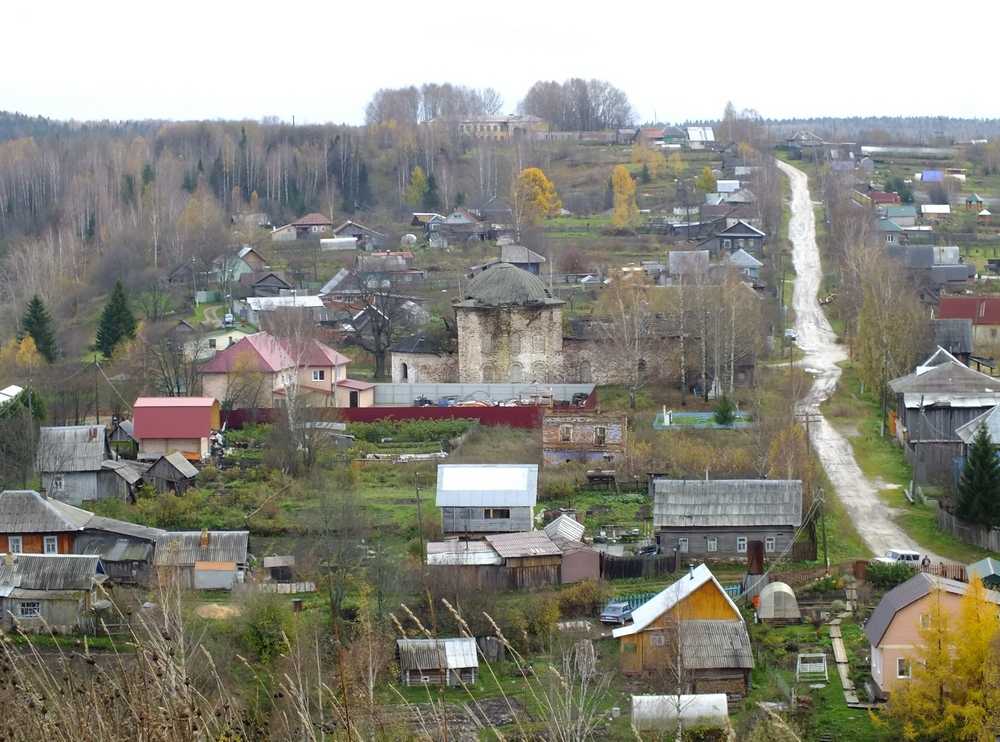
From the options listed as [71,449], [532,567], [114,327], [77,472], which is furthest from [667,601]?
[114,327]

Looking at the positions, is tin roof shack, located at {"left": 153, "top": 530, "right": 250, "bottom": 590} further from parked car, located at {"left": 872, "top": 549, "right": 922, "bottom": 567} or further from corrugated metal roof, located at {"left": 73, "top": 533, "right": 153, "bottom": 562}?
parked car, located at {"left": 872, "top": 549, "right": 922, "bottom": 567}

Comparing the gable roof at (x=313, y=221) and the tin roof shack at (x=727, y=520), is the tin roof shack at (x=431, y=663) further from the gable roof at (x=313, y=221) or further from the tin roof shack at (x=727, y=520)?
the gable roof at (x=313, y=221)

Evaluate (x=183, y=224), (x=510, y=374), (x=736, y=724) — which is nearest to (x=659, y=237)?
(x=183, y=224)

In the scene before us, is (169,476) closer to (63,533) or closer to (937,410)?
(63,533)

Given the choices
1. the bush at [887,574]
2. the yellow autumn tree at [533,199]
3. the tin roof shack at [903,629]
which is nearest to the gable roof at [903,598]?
the tin roof shack at [903,629]

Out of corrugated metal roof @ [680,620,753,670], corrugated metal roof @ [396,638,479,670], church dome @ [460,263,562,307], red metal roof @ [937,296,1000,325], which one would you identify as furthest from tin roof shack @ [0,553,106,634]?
red metal roof @ [937,296,1000,325]

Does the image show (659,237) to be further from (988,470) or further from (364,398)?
(988,470)
